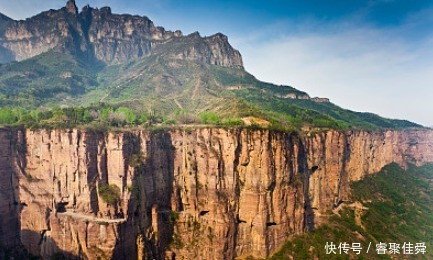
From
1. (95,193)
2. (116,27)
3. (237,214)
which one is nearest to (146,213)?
(95,193)

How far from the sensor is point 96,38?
154375mm

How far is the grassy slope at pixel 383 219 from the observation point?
50.0 meters

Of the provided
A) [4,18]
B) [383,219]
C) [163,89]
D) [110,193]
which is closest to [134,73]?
[163,89]

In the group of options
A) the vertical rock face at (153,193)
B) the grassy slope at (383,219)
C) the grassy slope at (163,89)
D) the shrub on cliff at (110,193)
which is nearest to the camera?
the shrub on cliff at (110,193)

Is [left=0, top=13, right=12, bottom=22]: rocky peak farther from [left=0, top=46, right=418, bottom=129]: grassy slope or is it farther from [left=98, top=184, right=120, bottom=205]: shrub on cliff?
[left=98, top=184, right=120, bottom=205]: shrub on cliff

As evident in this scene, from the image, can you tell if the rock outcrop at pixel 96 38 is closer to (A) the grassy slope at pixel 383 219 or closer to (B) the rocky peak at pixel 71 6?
(B) the rocky peak at pixel 71 6

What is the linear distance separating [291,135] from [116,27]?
132045 millimetres

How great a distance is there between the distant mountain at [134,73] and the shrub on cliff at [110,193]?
1094 inches

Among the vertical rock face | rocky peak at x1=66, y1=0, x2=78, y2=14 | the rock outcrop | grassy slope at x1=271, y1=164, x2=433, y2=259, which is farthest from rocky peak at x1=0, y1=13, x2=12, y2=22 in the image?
grassy slope at x1=271, y1=164, x2=433, y2=259

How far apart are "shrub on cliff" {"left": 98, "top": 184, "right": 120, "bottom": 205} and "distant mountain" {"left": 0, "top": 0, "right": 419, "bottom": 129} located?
→ 27792 millimetres

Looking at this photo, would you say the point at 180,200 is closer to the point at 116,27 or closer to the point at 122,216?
the point at 122,216

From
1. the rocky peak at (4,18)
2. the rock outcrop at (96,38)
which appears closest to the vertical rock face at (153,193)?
the rock outcrop at (96,38)

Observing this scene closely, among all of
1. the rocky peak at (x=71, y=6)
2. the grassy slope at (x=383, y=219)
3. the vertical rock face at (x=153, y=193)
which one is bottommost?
→ the grassy slope at (x=383, y=219)

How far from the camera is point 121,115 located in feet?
A: 180
